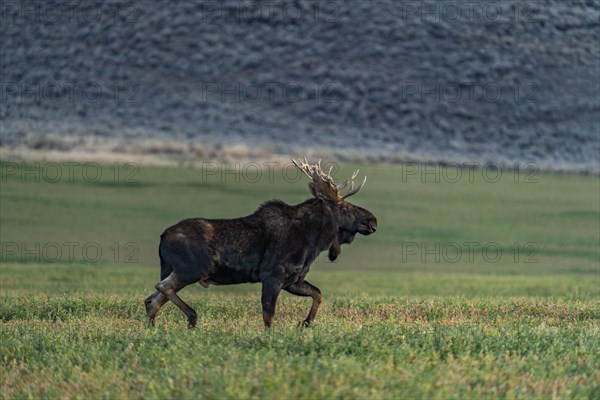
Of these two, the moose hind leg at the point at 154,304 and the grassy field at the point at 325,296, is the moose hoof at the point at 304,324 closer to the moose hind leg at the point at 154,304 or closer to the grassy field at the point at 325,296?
the grassy field at the point at 325,296

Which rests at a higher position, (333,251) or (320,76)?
(320,76)

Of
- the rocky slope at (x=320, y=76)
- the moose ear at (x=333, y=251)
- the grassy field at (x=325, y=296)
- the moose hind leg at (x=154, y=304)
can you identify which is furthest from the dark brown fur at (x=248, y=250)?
the rocky slope at (x=320, y=76)

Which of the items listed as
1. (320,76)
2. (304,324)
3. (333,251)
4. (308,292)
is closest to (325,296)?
(333,251)

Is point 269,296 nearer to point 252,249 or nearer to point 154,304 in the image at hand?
point 252,249

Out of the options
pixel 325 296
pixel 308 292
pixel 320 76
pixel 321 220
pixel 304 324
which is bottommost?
pixel 325 296

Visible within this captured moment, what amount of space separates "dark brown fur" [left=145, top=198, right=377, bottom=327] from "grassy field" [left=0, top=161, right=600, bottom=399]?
569mm

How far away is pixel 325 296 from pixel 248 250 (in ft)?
23.3

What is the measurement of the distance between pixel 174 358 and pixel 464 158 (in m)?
50.4

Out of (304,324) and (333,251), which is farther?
(333,251)

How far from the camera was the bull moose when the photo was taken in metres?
14.5

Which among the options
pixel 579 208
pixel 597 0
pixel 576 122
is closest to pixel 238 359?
pixel 579 208

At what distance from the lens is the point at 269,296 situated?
1453 cm

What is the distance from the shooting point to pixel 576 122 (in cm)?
6825

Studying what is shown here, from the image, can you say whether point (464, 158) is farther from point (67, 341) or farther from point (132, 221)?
point (67, 341)
